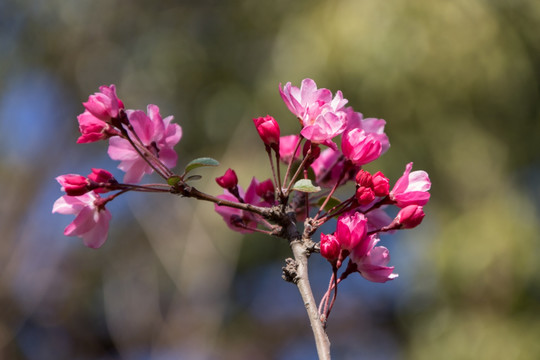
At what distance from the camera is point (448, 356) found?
252 centimetres

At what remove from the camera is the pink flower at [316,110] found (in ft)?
1.64

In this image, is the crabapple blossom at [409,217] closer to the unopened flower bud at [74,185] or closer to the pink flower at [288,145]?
the pink flower at [288,145]

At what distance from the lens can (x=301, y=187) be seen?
0.50 meters

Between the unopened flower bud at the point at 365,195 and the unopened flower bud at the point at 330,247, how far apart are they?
0.15ft

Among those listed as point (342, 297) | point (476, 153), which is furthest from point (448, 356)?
point (342, 297)

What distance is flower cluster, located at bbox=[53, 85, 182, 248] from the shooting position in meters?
0.52

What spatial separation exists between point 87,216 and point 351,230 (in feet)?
0.88

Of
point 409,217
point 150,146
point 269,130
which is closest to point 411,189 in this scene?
point 409,217

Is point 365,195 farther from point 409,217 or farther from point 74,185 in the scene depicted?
point 74,185

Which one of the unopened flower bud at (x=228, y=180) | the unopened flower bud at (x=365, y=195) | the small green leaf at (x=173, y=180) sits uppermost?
the unopened flower bud at (x=228, y=180)

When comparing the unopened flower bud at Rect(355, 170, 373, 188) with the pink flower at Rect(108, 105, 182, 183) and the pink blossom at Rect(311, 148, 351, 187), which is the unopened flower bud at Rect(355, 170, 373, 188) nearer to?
the pink blossom at Rect(311, 148, 351, 187)

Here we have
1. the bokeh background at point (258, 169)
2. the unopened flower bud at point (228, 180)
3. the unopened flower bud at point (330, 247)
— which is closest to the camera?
the unopened flower bud at point (330, 247)

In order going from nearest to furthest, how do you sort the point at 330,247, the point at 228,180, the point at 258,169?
the point at 330,247, the point at 228,180, the point at 258,169

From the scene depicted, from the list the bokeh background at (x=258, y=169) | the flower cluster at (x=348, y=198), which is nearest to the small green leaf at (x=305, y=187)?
the flower cluster at (x=348, y=198)
